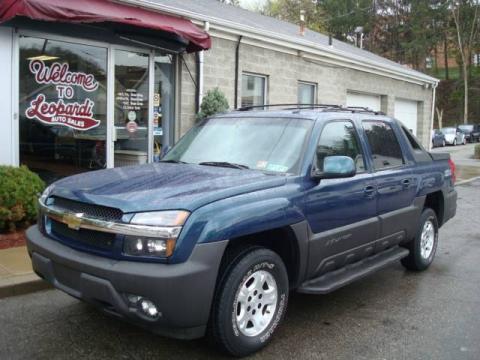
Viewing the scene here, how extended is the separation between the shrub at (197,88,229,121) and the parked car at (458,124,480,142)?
3400 cm

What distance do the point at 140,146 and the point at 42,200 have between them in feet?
19.0

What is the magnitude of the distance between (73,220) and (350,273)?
94.1 inches

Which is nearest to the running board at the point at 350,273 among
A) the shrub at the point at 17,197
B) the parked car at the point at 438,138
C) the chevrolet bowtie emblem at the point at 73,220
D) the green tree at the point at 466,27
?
the chevrolet bowtie emblem at the point at 73,220

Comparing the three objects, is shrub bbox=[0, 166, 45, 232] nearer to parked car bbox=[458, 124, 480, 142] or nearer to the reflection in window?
the reflection in window

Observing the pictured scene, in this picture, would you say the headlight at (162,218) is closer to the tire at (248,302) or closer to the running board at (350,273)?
the tire at (248,302)

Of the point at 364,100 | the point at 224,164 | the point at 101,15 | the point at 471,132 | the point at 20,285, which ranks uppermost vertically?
the point at 101,15

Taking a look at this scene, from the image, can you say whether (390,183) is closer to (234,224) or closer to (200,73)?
(234,224)

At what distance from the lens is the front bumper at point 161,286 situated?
3.19m

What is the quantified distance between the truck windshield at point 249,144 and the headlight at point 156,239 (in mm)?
1192

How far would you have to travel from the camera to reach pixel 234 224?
11.4 feet

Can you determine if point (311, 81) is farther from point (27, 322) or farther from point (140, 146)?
point (27, 322)

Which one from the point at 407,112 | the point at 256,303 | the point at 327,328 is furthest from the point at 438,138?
the point at 256,303

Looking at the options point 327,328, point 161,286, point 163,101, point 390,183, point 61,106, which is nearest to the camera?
point 161,286

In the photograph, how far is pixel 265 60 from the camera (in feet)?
40.4
